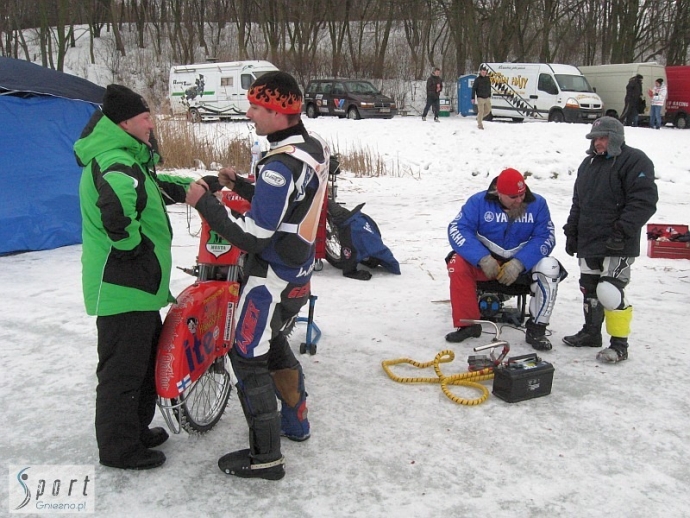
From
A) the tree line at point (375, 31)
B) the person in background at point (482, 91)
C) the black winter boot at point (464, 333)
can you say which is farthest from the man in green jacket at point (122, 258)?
the tree line at point (375, 31)

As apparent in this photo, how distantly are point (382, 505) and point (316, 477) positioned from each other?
1.19 feet

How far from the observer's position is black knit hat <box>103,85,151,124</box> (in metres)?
2.90

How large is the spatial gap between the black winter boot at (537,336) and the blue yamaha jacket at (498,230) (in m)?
0.42

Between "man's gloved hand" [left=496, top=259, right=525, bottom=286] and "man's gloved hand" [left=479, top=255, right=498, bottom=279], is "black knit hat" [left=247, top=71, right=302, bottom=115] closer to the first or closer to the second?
"man's gloved hand" [left=479, top=255, right=498, bottom=279]

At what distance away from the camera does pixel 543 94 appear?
2233 cm

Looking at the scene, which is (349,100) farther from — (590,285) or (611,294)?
(611,294)

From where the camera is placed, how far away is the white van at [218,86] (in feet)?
80.3

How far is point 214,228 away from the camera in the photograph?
2.76 meters

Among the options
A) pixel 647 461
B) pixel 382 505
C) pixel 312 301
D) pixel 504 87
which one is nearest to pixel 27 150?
pixel 312 301

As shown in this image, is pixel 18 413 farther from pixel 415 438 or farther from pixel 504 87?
pixel 504 87

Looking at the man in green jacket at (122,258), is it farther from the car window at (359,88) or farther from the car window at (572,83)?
the car window at (359,88)

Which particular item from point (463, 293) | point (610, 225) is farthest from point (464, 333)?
point (610, 225)

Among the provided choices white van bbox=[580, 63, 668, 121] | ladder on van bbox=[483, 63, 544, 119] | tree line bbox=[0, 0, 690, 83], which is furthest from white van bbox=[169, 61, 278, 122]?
white van bbox=[580, 63, 668, 121]

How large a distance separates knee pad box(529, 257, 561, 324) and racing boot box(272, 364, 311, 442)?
2106 mm
